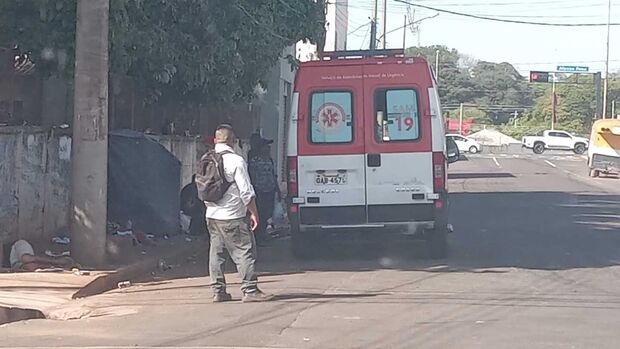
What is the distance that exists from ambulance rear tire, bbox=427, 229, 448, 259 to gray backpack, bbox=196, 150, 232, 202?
4.18 metres

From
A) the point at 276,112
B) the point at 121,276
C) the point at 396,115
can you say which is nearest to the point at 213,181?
the point at 121,276

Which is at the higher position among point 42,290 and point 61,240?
point 61,240

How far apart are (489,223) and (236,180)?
1074cm

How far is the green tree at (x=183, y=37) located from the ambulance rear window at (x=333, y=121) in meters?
2.40

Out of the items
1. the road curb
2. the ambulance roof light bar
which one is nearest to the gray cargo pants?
the road curb

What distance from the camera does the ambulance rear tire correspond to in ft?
47.1

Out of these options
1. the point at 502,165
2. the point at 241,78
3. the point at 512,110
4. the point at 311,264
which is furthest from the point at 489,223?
the point at 512,110

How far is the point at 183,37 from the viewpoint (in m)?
15.9

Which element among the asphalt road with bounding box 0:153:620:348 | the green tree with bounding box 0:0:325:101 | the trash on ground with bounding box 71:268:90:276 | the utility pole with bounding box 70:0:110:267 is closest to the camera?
the asphalt road with bounding box 0:153:620:348

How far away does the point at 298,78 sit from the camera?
1425 centimetres

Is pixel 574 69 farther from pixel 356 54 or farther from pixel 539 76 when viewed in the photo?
pixel 356 54

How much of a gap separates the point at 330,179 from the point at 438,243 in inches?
65.9

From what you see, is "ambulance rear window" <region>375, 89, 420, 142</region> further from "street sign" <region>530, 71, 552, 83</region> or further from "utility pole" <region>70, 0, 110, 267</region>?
"street sign" <region>530, 71, 552, 83</region>

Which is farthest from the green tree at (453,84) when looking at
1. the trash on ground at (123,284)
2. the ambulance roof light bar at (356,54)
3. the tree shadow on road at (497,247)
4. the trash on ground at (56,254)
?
the trash on ground at (123,284)
